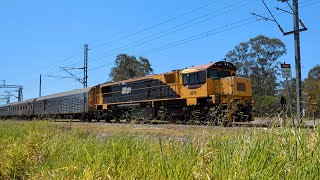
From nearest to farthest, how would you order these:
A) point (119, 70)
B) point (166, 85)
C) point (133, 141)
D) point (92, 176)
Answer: point (92, 176)
point (133, 141)
point (166, 85)
point (119, 70)

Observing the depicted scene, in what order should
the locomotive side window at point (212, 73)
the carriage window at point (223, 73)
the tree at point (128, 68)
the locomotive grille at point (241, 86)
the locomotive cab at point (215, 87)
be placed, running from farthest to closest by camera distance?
the tree at point (128, 68)
the carriage window at point (223, 73)
the locomotive side window at point (212, 73)
the locomotive grille at point (241, 86)
the locomotive cab at point (215, 87)

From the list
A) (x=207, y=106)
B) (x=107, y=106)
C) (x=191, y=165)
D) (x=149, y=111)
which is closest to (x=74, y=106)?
(x=107, y=106)

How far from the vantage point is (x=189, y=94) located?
18938 mm

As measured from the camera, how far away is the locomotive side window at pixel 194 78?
18425 mm

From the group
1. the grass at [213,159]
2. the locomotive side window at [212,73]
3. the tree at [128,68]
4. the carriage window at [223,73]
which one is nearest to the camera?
the grass at [213,159]

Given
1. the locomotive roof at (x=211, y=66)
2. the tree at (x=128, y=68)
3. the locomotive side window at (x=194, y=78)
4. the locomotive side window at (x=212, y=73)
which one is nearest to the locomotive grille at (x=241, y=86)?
the locomotive side window at (x=212, y=73)

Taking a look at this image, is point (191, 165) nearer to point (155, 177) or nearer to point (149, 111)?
point (155, 177)

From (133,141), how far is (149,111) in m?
16.7

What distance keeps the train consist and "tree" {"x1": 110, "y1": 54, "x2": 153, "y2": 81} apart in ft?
96.4

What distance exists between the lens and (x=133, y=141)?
482 cm

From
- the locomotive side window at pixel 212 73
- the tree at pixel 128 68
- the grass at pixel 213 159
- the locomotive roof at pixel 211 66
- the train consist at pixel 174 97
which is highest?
the tree at pixel 128 68

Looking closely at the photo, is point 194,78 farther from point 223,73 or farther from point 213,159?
point 213,159

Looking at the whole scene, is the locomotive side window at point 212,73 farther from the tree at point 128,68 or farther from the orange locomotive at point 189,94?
the tree at point 128,68

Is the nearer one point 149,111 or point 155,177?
point 155,177
